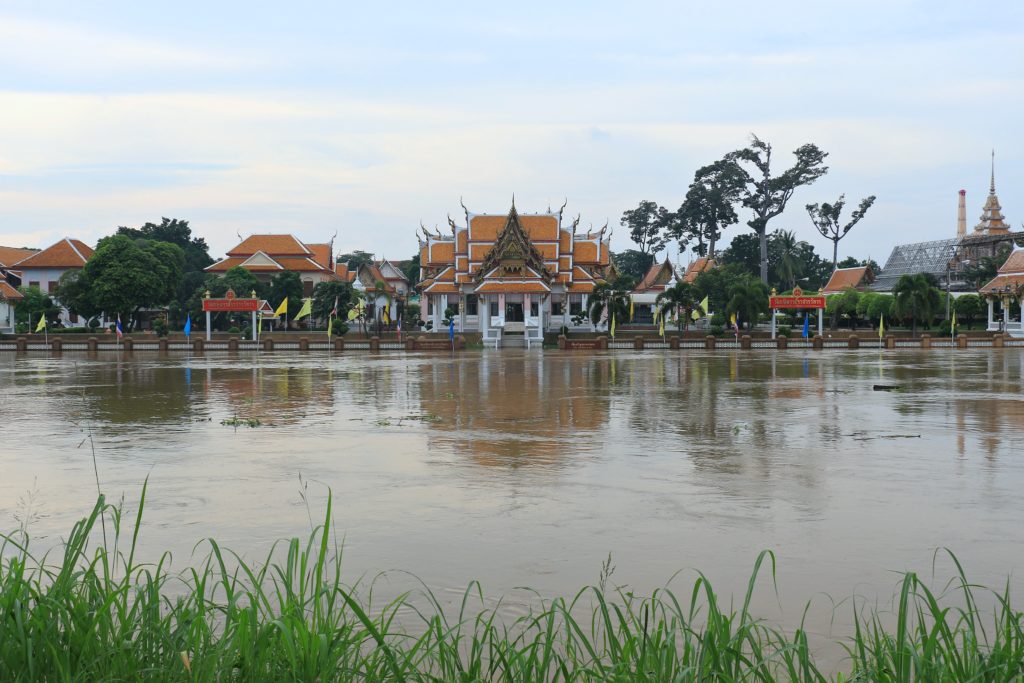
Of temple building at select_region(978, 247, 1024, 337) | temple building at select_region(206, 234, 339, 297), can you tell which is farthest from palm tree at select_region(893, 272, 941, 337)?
temple building at select_region(206, 234, 339, 297)

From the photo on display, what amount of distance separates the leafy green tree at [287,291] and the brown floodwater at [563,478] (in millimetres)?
47740

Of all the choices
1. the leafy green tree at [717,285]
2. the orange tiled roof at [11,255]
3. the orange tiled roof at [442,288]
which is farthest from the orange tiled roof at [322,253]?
the leafy green tree at [717,285]

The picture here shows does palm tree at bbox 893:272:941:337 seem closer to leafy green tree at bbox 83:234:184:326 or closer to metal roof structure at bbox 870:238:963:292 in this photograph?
metal roof structure at bbox 870:238:963:292

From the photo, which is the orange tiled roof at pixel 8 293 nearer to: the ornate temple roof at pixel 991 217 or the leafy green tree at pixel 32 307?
the leafy green tree at pixel 32 307

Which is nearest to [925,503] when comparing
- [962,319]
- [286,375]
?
[286,375]

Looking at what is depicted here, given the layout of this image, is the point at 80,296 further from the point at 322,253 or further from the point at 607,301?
the point at 607,301

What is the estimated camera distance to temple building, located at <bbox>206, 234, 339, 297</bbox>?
262 ft

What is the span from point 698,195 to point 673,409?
75757 mm

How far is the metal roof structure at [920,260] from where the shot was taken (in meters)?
88.9

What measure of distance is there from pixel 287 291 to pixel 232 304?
1323 cm

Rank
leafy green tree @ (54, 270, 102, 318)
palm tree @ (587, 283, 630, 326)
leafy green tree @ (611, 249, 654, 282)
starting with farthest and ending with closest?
leafy green tree @ (611, 249, 654, 282), leafy green tree @ (54, 270, 102, 318), palm tree @ (587, 283, 630, 326)

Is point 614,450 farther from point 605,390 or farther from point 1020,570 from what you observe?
point 605,390

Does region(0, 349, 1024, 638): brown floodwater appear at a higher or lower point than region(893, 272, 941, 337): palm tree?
lower

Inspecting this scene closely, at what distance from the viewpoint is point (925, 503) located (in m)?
8.86
